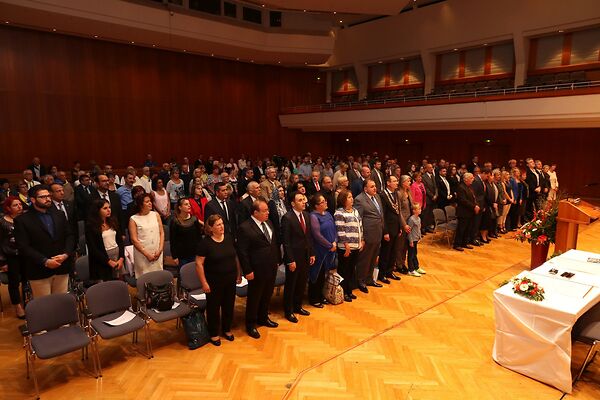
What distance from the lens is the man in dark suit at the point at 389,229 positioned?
241 inches

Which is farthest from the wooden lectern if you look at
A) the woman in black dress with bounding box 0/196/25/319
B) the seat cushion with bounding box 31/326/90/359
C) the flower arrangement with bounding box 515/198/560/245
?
the woman in black dress with bounding box 0/196/25/319

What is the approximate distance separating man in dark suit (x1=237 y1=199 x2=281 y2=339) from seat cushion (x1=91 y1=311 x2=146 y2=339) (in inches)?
45.8

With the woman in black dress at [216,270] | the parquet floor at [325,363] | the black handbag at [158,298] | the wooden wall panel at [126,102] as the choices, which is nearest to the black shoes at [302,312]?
the parquet floor at [325,363]

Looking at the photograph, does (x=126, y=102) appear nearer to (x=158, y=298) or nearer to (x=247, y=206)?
(x=247, y=206)

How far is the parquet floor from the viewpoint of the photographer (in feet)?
11.9

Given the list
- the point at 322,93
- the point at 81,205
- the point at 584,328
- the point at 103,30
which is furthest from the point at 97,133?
the point at 584,328

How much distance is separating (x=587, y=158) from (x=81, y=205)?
617 inches

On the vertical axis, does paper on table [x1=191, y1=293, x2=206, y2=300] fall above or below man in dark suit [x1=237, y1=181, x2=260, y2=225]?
below

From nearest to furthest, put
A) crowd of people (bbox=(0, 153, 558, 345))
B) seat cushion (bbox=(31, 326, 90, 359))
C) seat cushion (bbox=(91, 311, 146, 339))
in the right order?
seat cushion (bbox=(31, 326, 90, 359))
seat cushion (bbox=(91, 311, 146, 339))
crowd of people (bbox=(0, 153, 558, 345))

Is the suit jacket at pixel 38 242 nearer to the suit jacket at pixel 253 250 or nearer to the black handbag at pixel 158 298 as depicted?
the black handbag at pixel 158 298

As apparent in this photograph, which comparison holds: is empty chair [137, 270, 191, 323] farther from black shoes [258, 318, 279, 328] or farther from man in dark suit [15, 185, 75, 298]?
black shoes [258, 318, 279, 328]

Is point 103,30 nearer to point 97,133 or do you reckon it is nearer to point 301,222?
point 97,133

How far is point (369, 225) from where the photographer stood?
5.75 metres

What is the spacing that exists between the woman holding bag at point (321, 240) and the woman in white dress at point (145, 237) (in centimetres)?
189
